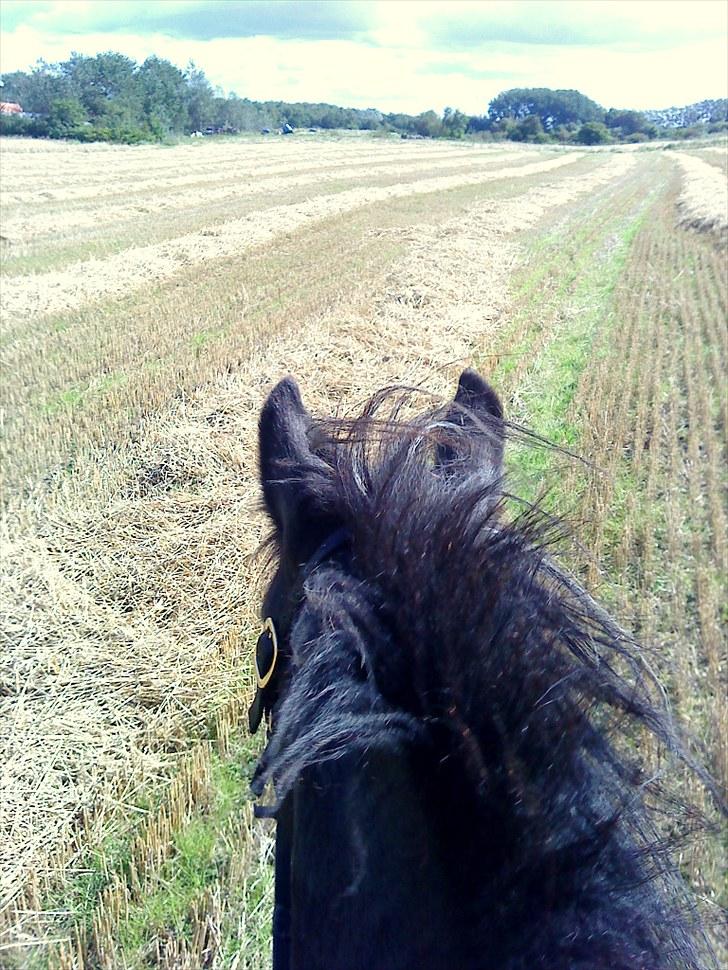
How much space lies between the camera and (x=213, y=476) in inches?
243

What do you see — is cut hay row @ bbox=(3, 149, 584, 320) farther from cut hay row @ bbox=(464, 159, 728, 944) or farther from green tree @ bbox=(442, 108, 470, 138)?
green tree @ bbox=(442, 108, 470, 138)

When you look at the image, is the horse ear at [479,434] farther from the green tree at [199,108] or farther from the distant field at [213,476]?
the green tree at [199,108]

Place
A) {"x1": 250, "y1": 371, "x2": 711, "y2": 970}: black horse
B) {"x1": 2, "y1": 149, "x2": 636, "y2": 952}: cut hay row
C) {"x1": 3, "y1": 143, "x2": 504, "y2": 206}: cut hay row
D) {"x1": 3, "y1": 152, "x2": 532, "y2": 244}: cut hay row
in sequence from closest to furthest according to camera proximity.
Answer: {"x1": 250, "y1": 371, "x2": 711, "y2": 970}: black horse
{"x1": 2, "y1": 149, "x2": 636, "y2": 952}: cut hay row
{"x1": 3, "y1": 152, "x2": 532, "y2": 244}: cut hay row
{"x1": 3, "y1": 143, "x2": 504, "y2": 206}: cut hay row

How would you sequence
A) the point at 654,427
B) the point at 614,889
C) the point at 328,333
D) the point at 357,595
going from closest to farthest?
1. the point at 614,889
2. the point at 357,595
3. the point at 654,427
4. the point at 328,333

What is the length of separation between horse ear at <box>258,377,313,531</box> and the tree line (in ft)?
196

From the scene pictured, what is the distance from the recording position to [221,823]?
343cm

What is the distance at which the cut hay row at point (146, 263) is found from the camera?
472 inches

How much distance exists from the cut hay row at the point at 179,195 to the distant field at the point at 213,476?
18.1 inches

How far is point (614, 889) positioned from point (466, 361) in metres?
8.18

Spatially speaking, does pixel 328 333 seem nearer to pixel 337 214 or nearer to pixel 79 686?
pixel 79 686

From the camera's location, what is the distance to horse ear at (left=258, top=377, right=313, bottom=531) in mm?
1651

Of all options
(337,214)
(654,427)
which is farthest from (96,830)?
(337,214)

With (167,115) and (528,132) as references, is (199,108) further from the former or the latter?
(528,132)

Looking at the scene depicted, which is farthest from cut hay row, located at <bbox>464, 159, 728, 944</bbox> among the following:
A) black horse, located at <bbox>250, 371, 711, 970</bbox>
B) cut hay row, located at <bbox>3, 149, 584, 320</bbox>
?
cut hay row, located at <bbox>3, 149, 584, 320</bbox>
